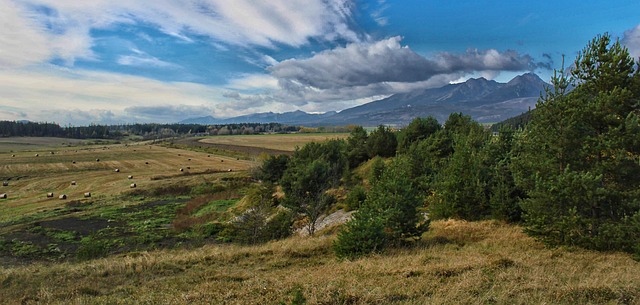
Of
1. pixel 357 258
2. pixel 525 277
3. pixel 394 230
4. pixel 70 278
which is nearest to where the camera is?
pixel 525 277

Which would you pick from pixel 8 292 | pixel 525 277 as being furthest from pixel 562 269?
pixel 8 292

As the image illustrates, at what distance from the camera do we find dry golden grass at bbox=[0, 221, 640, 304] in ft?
30.3

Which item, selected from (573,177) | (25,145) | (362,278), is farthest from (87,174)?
(25,145)

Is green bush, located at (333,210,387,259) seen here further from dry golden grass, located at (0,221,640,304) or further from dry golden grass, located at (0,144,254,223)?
dry golden grass, located at (0,144,254,223)

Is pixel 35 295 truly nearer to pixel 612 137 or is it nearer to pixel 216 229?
pixel 612 137

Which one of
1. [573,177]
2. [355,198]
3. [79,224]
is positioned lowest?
[79,224]

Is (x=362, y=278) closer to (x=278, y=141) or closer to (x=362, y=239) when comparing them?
(x=362, y=239)

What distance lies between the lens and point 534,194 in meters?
13.8

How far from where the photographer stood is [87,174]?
74125mm

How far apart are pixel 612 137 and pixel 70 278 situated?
21.4 meters

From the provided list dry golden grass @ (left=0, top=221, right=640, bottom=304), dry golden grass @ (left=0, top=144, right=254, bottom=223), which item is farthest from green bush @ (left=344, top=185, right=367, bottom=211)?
dry golden grass @ (left=0, top=144, right=254, bottom=223)

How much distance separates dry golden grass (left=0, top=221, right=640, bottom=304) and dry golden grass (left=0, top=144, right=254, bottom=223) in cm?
3681

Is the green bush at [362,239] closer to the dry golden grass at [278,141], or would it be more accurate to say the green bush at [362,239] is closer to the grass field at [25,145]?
the dry golden grass at [278,141]

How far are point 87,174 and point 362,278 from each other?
3215 inches
